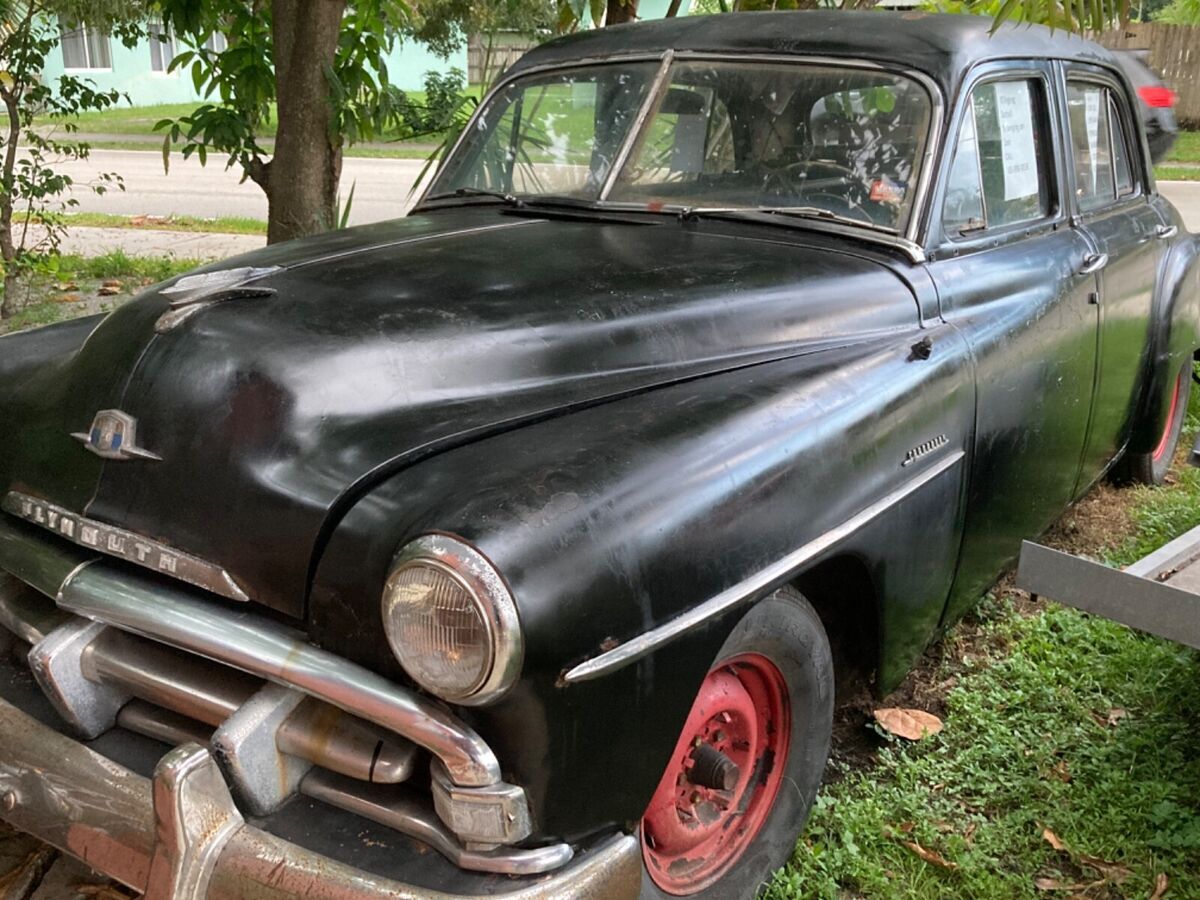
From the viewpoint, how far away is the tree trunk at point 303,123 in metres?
4.93

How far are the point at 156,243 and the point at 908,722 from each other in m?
8.38

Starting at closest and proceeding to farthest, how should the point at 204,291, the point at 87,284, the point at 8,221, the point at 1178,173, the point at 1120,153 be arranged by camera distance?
1. the point at 204,291
2. the point at 1120,153
3. the point at 8,221
4. the point at 87,284
5. the point at 1178,173

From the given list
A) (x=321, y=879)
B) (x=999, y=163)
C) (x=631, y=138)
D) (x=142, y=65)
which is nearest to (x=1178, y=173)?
(x=999, y=163)

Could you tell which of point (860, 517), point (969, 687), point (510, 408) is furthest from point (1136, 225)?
point (510, 408)

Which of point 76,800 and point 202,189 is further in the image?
point 202,189

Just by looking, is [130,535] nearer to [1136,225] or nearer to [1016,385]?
[1016,385]

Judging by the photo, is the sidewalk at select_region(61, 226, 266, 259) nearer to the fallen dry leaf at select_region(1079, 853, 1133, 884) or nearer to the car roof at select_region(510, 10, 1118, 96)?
the car roof at select_region(510, 10, 1118, 96)

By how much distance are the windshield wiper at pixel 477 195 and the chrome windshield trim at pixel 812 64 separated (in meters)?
0.06

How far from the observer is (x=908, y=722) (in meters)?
3.00

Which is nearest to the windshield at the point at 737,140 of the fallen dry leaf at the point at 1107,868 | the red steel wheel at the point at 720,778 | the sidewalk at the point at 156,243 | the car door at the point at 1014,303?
the car door at the point at 1014,303

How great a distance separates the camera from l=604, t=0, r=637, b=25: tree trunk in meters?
5.69

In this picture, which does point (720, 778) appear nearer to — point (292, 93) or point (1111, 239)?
point (1111, 239)

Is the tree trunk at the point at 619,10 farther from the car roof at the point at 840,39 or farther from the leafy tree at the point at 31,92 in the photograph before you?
the leafy tree at the point at 31,92

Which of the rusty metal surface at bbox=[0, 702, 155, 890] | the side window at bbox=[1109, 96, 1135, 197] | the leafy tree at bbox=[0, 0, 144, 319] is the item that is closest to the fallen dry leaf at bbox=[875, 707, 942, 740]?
the rusty metal surface at bbox=[0, 702, 155, 890]
